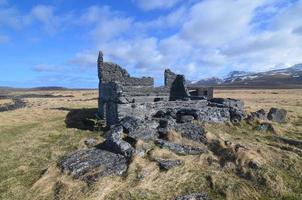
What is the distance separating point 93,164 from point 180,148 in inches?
176

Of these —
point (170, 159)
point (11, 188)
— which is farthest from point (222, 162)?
point (11, 188)

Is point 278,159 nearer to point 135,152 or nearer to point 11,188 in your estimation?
point 135,152

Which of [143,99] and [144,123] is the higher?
[143,99]

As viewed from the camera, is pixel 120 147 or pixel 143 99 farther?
pixel 143 99

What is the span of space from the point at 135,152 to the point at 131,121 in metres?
3.93

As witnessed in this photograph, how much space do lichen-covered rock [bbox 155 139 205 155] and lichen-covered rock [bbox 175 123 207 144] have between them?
4.53 feet

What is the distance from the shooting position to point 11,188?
639 inches

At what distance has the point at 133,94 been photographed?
1164 inches

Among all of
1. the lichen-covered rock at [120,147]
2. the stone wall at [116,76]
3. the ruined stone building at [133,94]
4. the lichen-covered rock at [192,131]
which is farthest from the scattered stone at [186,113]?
the lichen-covered rock at [120,147]

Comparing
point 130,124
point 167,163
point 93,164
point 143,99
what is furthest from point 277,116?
point 93,164

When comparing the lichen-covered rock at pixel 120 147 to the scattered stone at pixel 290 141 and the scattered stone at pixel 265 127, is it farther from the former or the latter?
the scattered stone at pixel 265 127

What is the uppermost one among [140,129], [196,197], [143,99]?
[143,99]

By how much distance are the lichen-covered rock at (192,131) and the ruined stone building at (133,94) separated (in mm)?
4930

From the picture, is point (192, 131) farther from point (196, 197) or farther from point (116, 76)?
point (116, 76)
